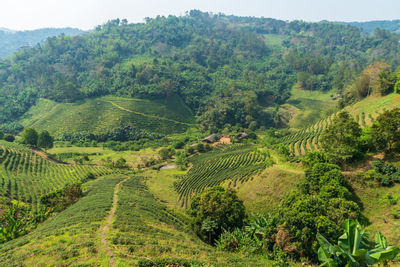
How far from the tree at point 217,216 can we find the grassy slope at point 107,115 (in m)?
63.5

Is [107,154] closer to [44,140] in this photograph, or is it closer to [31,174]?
[44,140]

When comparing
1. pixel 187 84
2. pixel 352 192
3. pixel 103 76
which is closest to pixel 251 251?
pixel 352 192

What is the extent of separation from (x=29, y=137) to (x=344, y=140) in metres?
77.3

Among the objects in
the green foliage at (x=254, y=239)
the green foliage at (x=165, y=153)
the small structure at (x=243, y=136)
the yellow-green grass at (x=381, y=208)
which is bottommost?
the green foliage at (x=165, y=153)

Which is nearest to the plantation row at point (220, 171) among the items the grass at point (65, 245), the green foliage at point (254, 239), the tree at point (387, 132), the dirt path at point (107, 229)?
the dirt path at point (107, 229)

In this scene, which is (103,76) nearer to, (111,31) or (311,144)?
(111,31)

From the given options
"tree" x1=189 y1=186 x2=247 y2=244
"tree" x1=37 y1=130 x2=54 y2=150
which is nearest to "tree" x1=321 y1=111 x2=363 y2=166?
"tree" x1=189 y1=186 x2=247 y2=244

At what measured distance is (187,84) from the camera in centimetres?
11931

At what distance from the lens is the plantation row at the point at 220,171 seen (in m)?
40.1

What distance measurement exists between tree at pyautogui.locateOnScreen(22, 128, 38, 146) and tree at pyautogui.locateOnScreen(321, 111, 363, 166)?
2950 inches

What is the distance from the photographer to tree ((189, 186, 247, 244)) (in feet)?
85.8

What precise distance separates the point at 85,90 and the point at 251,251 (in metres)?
110

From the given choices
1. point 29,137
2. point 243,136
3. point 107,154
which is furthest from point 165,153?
point 29,137

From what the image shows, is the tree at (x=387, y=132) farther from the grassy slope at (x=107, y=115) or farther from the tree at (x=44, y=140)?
the tree at (x=44, y=140)
